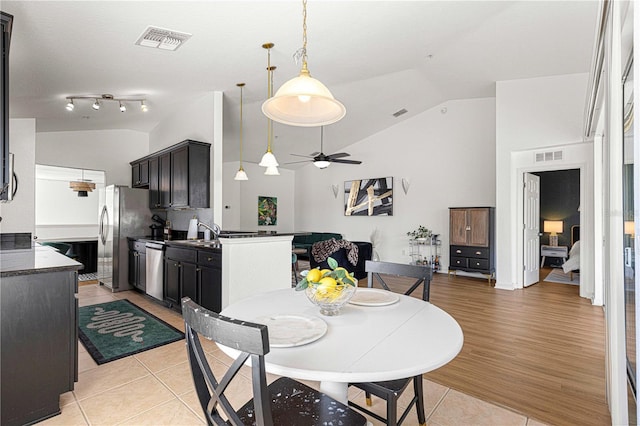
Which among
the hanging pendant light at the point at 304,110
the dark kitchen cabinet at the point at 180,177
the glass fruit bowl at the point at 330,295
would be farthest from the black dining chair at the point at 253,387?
the dark kitchen cabinet at the point at 180,177

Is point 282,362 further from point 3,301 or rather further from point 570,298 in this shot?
point 570,298

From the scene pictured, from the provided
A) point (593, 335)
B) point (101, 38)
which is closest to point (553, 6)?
point (593, 335)

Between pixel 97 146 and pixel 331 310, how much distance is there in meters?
6.24

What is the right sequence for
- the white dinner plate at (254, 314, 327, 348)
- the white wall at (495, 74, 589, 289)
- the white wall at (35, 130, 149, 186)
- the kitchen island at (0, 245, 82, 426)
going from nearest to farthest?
the white dinner plate at (254, 314, 327, 348), the kitchen island at (0, 245, 82, 426), the white wall at (495, 74, 589, 289), the white wall at (35, 130, 149, 186)

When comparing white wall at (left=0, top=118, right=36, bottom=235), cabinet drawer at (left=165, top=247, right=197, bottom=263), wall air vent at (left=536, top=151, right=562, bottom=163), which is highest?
wall air vent at (left=536, top=151, right=562, bottom=163)

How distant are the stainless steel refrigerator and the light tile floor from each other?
8.76 feet

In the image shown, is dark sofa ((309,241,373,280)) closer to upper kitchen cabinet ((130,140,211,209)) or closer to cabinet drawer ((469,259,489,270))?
cabinet drawer ((469,259,489,270))

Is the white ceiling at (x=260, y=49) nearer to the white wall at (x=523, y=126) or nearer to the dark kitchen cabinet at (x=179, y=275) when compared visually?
the white wall at (x=523, y=126)

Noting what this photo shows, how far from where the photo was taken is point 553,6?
12.0 feet

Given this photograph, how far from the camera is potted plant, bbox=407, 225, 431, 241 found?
717 centimetres

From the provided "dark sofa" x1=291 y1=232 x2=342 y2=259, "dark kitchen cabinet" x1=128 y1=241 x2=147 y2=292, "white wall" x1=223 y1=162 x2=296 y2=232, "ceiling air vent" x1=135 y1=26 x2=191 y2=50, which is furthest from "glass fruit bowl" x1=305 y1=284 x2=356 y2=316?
"white wall" x1=223 y1=162 x2=296 y2=232

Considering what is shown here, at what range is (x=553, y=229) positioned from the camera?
789 cm

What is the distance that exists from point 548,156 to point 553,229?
360cm

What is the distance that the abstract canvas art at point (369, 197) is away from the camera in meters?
7.97
